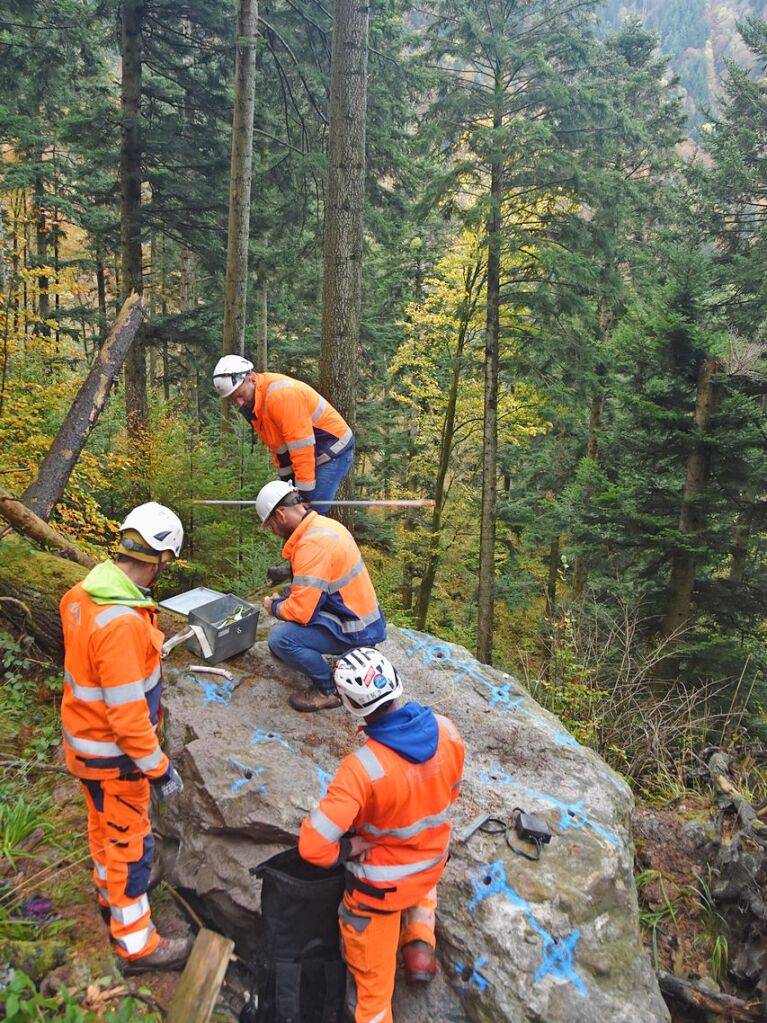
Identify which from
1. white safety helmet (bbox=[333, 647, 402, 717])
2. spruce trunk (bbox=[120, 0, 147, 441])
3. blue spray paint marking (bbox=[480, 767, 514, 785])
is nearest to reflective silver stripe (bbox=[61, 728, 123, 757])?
white safety helmet (bbox=[333, 647, 402, 717])

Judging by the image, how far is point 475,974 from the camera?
9.31ft

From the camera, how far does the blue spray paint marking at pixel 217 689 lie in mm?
4270

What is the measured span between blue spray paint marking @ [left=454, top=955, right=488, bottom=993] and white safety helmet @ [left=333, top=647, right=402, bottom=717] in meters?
1.39

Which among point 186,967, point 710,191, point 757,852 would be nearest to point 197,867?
point 186,967

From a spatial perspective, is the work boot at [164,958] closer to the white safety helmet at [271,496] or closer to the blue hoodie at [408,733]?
the blue hoodie at [408,733]

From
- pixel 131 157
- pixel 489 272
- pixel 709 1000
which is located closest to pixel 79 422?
pixel 131 157

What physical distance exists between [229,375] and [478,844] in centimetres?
384

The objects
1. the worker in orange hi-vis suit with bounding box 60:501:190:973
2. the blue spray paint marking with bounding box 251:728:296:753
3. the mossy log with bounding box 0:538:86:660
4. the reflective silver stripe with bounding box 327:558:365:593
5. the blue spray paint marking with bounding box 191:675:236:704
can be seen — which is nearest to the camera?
the worker in orange hi-vis suit with bounding box 60:501:190:973

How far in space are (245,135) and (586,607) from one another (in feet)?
31.8

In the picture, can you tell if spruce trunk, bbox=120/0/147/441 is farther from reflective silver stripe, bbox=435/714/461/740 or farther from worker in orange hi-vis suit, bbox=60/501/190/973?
reflective silver stripe, bbox=435/714/461/740

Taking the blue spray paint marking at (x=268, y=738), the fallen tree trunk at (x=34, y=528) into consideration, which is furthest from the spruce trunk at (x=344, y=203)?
the blue spray paint marking at (x=268, y=738)

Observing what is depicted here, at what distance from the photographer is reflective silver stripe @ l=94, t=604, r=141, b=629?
8.91 feet

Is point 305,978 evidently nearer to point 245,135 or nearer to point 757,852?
point 757,852

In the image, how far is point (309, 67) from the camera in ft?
29.9
